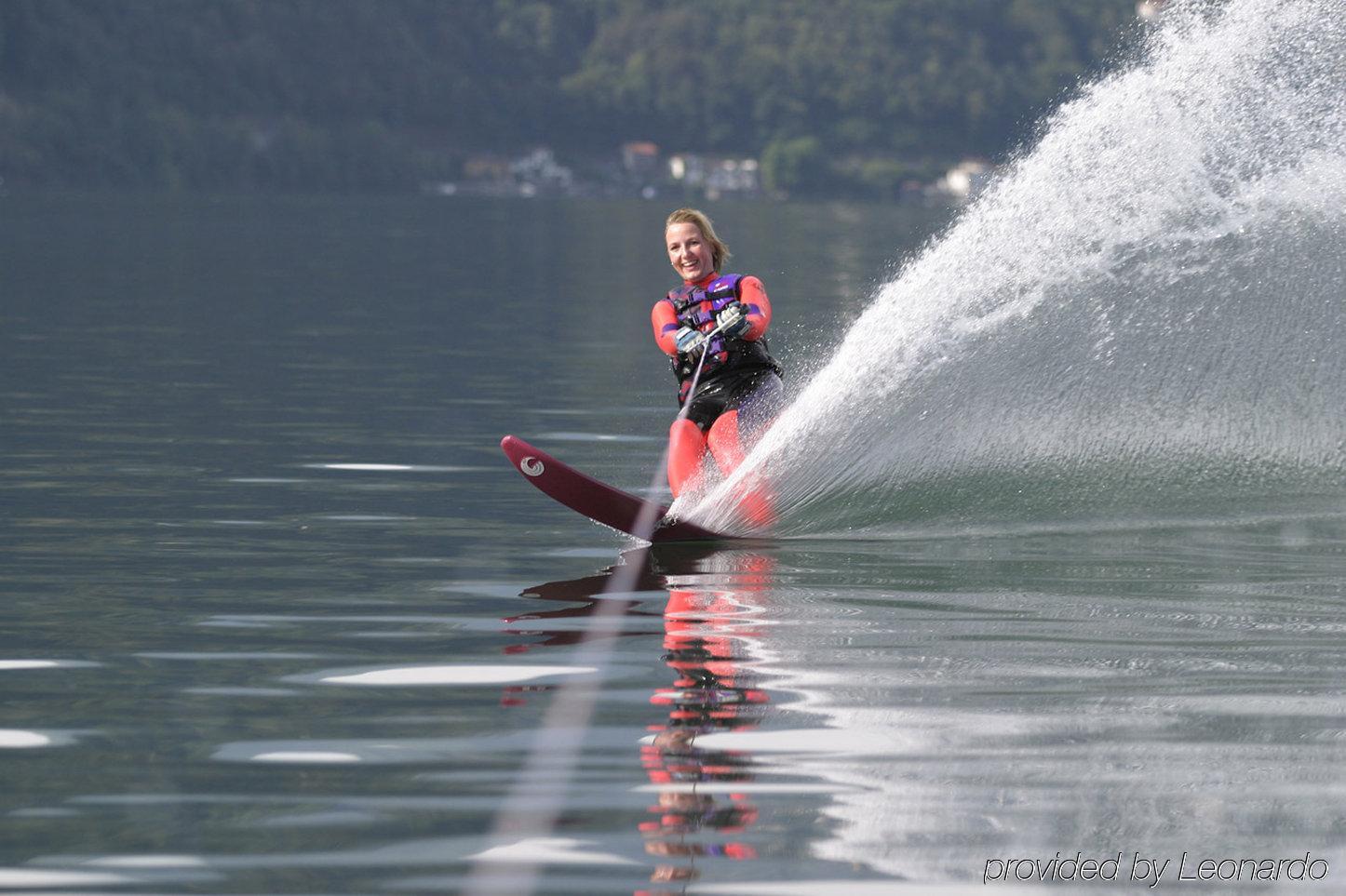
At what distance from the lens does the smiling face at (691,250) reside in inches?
528

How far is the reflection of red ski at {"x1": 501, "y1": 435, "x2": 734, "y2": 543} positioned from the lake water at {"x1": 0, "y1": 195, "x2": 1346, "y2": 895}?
6.7 inches

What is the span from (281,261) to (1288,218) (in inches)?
1619

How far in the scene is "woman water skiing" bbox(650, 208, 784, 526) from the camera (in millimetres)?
13250

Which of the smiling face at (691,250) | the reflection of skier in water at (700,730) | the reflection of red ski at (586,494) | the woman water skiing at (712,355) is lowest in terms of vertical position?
the reflection of skier in water at (700,730)

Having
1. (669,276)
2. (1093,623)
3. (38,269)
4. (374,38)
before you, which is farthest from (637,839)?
(374,38)

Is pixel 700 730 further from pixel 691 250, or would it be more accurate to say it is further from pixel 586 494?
pixel 691 250

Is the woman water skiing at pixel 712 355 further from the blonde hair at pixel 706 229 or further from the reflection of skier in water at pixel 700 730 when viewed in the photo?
the reflection of skier in water at pixel 700 730

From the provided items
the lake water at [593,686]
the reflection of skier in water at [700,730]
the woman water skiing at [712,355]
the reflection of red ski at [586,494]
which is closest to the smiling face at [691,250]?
the woman water skiing at [712,355]

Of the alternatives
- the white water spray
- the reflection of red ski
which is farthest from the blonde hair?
the reflection of red ski

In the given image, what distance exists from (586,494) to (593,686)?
4.17m

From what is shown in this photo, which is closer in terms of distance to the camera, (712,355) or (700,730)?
(700,730)

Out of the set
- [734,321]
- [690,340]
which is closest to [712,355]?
[690,340]

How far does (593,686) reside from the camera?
901 cm

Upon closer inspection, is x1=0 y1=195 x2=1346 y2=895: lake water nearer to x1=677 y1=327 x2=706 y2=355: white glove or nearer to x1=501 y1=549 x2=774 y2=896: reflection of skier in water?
x1=501 y1=549 x2=774 y2=896: reflection of skier in water
